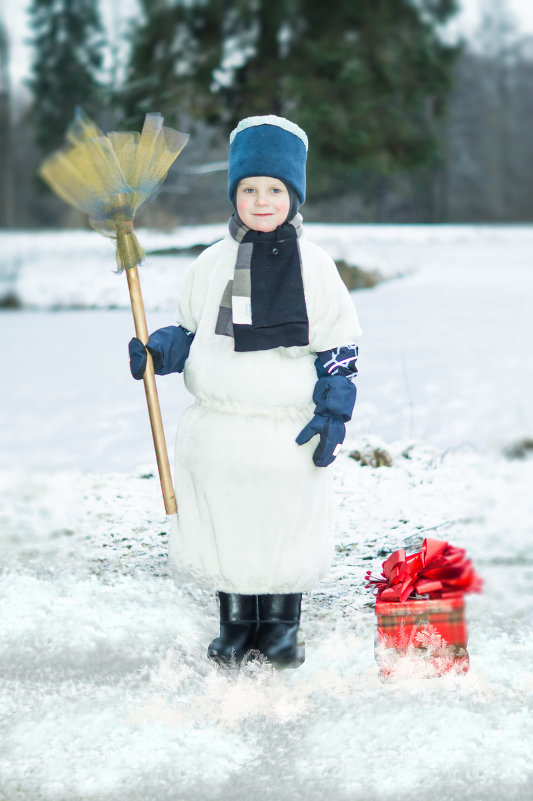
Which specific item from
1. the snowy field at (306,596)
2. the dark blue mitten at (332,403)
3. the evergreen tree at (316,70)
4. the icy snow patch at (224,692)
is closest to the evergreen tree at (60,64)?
the evergreen tree at (316,70)

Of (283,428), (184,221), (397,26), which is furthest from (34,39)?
(283,428)

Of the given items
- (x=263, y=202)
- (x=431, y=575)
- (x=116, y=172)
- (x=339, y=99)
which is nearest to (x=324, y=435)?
(x=431, y=575)

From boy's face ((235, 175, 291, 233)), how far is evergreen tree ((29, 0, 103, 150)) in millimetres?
4260

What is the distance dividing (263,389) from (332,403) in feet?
0.62

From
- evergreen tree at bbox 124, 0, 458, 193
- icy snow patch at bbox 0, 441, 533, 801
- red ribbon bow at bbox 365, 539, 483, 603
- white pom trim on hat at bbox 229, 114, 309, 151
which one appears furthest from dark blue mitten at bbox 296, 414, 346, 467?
evergreen tree at bbox 124, 0, 458, 193

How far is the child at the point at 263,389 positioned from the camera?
224cm

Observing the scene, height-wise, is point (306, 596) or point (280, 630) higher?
point (280, 630)

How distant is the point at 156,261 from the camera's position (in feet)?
18.6

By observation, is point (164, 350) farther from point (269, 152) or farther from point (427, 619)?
point (427, 619)

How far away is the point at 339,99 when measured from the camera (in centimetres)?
562

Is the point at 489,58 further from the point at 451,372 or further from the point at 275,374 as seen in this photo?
the point at 275,374

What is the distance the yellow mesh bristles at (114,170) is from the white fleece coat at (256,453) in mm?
276

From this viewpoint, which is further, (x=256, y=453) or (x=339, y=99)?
(x=339, y=99)

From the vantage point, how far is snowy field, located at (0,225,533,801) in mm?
1927
